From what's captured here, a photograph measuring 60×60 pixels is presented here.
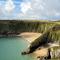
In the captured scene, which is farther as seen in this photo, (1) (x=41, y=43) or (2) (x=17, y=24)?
(2) (x=17, y=24)

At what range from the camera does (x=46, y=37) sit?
7744cm

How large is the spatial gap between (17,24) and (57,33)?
55726 mm

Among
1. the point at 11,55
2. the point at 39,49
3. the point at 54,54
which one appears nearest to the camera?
the point at 54,54

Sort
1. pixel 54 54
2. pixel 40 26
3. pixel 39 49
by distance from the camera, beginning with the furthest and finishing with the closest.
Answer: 1. pixel 40 26
2. pixel 39 49
3. pixel 54 54

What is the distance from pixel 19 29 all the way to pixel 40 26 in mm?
11680

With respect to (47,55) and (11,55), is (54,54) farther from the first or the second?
(11,55)

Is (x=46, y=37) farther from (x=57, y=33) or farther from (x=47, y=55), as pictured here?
(x=47, y=55)

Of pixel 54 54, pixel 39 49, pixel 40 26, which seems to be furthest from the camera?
pixel 40 26

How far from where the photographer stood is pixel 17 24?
13038 cm

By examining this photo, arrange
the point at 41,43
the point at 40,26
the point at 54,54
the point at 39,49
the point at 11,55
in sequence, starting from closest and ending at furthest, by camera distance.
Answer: the point at 54,54 → the point at 11,55 → the point at 39,49 → the point at 41,43 → the point at 40,26

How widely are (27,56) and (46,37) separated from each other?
54.1 feet

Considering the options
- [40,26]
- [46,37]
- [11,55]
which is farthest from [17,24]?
[11,55]

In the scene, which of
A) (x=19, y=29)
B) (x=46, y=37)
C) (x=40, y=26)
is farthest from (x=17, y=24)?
(x=46, y=37)

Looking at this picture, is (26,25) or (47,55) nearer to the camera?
(47,55)
